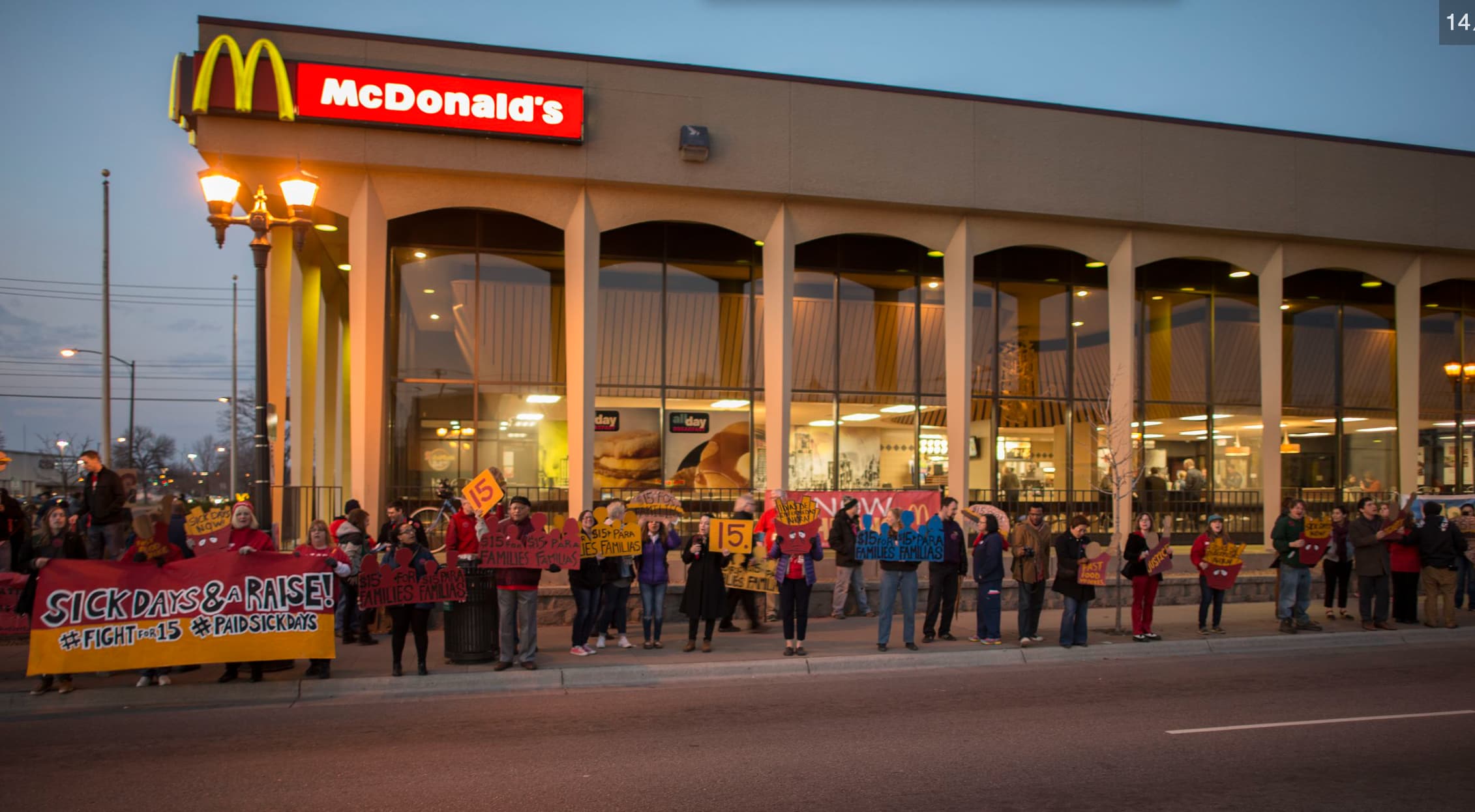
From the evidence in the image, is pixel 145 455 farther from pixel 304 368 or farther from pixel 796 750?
pixel 796 750

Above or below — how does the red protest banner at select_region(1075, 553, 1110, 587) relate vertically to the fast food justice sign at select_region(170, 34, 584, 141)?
below

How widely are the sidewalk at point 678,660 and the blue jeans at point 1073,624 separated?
0.23 metres

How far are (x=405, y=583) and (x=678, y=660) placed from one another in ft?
11.1

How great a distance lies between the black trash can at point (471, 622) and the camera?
12.3 m

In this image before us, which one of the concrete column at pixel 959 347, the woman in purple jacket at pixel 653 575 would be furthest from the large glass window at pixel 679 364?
the woman in purple jacket at pixel 653 575

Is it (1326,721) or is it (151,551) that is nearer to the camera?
(1326,721)

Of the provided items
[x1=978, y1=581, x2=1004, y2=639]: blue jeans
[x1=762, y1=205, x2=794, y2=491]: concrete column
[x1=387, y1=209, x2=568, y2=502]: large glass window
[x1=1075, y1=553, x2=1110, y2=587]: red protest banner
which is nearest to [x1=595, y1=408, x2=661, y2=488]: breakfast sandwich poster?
[x1=387, y1=209, x2=568, y2=502]: large glass window

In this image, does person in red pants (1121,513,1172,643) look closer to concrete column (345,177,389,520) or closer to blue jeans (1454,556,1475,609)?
blue jeans (1454,556,1475,609)

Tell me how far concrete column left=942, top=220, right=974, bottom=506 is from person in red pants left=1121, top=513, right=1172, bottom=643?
6.96m

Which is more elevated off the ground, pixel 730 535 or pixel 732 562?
pixel 730 535

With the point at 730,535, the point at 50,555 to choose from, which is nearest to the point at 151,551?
the point at 50,555

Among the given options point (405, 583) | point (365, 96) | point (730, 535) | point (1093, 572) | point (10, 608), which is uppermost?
point (365, 96)

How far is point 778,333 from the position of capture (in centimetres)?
2089

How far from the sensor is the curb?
420 inches
